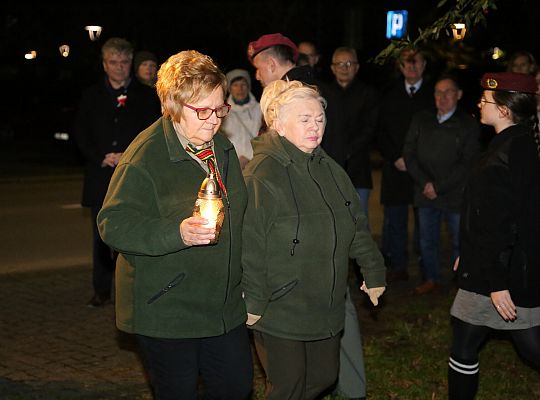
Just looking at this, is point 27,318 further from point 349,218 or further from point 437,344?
point 349,218

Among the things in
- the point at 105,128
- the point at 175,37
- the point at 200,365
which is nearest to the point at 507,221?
the point at 200,365

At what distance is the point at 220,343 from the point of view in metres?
4.40

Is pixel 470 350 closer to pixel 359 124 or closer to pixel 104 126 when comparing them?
pixel 104 126

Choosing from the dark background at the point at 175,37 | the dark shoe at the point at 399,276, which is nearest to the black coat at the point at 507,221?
the dark shoe at the point at 399,276

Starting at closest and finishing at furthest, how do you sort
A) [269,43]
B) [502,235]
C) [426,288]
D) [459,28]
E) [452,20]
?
[502,235] → [269,43] → [452,20] → [459,28] → [426,288]

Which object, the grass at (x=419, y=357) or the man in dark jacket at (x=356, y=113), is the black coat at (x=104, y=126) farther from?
the grass at (x=419, y=357)

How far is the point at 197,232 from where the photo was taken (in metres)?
3.87

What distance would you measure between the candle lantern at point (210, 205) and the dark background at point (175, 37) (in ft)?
56.4

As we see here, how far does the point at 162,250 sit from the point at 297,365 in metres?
1.12

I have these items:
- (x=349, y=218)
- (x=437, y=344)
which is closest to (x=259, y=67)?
(x=349, y=218)

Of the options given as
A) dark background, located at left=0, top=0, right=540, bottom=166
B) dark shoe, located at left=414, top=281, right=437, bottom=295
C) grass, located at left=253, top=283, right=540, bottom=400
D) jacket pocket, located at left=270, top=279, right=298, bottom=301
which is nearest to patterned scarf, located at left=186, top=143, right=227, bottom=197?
jacket pocket, located at left=270, top=279, right=298, bottom=301

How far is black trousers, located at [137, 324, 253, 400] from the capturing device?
4.31m

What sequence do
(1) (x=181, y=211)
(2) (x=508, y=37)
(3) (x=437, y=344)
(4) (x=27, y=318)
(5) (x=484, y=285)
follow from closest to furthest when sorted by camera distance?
1. (1) (x=181, y=211)
2. (5) (x=484, y=285)
3. (3) (x=437, y=344)
4. (4) (x=27, y=318)
5. (2) (x=508, y=37)

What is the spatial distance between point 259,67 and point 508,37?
68.1 feet
